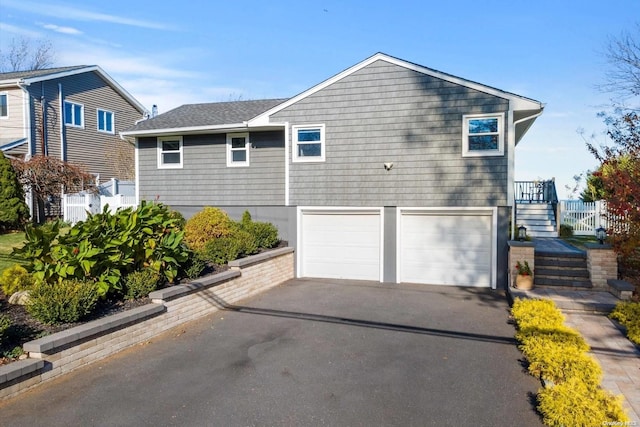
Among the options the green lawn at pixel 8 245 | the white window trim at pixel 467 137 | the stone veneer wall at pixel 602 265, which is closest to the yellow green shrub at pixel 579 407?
the stone veneer wall at pixel 602 265

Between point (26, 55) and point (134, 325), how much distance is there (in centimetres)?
3370

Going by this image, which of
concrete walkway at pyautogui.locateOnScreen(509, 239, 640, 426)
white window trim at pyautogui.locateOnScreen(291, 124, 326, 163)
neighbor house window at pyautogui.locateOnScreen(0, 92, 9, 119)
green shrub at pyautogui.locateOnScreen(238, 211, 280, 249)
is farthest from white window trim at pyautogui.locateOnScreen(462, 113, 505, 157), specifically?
neighbor house window at pyautogui.locateOnScreen(0, 92, 9, 119)

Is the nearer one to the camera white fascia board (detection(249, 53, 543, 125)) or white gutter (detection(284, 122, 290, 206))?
white fascia board (detection(249, 53, 543, 125))

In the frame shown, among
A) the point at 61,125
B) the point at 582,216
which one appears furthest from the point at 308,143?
the point at 61,125

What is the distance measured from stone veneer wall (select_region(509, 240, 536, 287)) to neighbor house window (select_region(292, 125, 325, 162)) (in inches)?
220

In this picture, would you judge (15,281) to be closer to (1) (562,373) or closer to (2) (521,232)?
(1) (562,373)

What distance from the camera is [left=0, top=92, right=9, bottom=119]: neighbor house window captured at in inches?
730

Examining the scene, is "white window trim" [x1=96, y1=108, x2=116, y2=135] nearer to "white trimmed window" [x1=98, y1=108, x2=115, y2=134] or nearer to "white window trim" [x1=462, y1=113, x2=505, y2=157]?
"white trimmed window" [x1=98, y1=108, x2=115, y2=134]

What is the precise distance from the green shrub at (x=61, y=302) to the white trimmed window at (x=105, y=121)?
18.6 m

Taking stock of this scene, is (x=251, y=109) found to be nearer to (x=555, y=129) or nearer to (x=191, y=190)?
(x=191, y=190)

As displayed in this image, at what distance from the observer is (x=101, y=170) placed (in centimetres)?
2173

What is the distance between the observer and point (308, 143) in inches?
477

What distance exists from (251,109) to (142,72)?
29.1ft

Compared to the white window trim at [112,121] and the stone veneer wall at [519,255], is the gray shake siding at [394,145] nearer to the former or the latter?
the stone veneer wall at [519,255]
